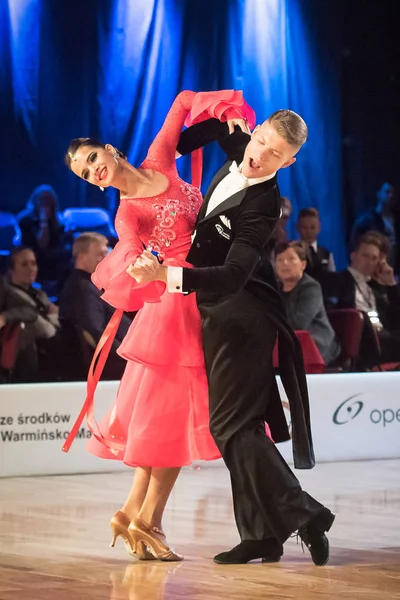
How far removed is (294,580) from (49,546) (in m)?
0.97

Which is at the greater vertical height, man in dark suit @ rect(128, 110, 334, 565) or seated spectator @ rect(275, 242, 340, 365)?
man in dark suit @ rect(128, 110, 334, 565)

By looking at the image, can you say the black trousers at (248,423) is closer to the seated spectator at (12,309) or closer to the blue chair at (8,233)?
the seated spectator at (12,309)

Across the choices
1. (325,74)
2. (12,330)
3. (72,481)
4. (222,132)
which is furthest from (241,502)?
(325,74)

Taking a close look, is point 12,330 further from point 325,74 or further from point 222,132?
point 325,74

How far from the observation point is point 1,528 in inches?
157

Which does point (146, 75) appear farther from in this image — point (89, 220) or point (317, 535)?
point (317, 535)

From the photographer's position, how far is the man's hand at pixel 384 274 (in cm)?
718

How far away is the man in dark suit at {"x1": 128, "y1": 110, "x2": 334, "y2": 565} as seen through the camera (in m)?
3.14

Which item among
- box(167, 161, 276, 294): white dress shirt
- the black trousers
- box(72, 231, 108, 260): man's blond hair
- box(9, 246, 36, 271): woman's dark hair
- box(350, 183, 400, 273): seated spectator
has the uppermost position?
box(167, 161, 276, 294): white dress shirt

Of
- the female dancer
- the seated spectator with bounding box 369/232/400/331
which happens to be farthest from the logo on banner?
the female dancer

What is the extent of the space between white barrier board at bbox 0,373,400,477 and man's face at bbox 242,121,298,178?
2718mm

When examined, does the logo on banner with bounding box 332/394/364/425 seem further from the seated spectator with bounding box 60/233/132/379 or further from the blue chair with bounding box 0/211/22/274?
the blue chair with bounding box 0/211/22/274

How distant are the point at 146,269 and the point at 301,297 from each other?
3.56 m

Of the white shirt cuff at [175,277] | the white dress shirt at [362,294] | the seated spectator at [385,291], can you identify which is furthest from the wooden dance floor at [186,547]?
the seated spectator at [385,291]
